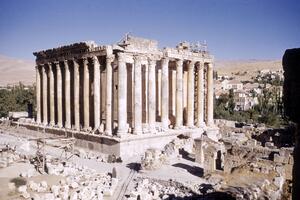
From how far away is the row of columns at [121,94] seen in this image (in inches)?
996

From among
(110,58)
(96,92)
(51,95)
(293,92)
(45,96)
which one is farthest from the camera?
(45,96)

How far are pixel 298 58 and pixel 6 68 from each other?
209 m

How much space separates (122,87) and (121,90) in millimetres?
249

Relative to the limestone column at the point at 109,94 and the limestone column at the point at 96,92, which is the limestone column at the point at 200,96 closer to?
the limestone column at the point at 109,94

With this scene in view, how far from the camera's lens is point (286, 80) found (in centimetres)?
337

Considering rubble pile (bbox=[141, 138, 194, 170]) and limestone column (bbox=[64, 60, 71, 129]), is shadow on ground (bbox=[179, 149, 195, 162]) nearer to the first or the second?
rubble pile (bbox=[141, 138, 194, 170])

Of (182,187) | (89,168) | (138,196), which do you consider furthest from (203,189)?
(89,168)

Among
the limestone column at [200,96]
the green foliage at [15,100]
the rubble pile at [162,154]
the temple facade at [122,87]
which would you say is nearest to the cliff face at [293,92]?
the rubble pile at [162,154]

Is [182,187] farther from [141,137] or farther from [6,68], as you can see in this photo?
[6,68]

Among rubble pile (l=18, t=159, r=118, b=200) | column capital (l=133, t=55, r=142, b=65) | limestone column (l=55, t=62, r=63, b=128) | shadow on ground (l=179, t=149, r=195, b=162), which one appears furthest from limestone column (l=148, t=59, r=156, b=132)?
limestone column (l=55, t=62, r=63, b=128)

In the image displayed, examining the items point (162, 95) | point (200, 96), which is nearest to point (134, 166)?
point (162, 95)

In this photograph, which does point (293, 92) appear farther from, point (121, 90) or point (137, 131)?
point (137, 131)

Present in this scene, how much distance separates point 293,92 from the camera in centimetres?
324

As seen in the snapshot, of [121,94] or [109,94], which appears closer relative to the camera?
[121,94]
